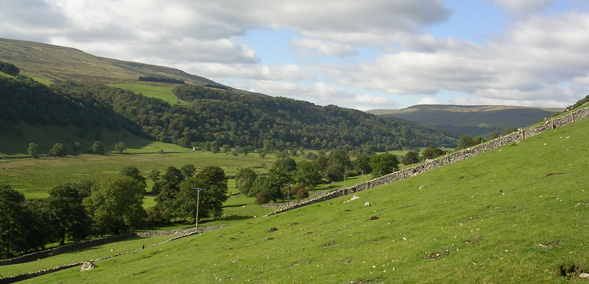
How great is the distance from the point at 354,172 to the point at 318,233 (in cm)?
11589

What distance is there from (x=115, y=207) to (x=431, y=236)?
67647 mm

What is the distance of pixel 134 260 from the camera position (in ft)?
136

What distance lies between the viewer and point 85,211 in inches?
2894

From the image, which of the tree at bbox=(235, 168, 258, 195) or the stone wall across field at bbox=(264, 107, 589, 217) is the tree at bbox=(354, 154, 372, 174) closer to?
the tree at bbox=(235, 168, 258, 195)

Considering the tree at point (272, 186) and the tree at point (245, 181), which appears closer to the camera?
the tree at point (272, 186)

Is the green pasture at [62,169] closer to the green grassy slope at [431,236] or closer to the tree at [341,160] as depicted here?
the tree at [341,160]

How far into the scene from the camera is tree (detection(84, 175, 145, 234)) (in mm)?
75125

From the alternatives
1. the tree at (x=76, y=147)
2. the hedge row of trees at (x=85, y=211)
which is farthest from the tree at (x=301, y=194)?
the tree at (x=76, y=147)

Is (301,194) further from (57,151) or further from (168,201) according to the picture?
(57,151)

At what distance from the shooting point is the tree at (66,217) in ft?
225

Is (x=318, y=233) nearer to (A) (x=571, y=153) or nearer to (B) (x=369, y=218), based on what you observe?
(B) (x=369, y=218)

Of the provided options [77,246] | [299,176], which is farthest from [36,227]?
[299,176]

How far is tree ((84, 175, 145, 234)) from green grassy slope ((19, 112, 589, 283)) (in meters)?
33.7

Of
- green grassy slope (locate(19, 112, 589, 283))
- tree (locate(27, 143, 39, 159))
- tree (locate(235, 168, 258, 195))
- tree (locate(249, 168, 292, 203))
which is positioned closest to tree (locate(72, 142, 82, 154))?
tree (locate(27, 143, 39, 159))
